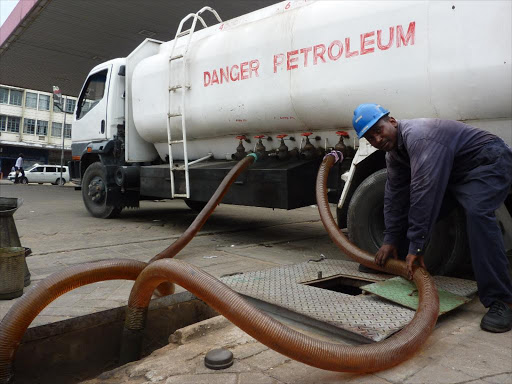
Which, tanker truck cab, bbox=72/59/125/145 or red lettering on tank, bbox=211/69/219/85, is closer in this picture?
red lettering on tank, bbox=211/69/219/85

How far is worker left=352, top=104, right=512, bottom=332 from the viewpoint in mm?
2344

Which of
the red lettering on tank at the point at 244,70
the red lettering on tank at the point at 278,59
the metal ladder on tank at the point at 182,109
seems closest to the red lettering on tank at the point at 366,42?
the red lettering on tank at the point at 278,59

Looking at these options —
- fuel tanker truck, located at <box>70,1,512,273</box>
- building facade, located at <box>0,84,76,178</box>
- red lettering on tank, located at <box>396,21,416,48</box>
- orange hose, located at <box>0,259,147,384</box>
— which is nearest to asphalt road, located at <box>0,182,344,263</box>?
fuel tanker truck, located at <box>70,1,512,273</box>

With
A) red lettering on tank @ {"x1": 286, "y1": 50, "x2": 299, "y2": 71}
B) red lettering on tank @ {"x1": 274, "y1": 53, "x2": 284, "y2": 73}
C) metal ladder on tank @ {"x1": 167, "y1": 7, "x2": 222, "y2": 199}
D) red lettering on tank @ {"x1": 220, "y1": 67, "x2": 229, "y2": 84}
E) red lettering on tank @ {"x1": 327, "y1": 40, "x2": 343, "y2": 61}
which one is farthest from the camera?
metal ladder on tank @ {"x1": 167, "y1": 7, "x2": 222, "y2": 199}

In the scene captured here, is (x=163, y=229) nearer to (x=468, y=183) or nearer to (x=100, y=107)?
(x=100, y=107)

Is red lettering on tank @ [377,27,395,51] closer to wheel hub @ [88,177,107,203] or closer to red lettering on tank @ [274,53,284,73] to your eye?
red lettering on tank @ [274,53,284,73]

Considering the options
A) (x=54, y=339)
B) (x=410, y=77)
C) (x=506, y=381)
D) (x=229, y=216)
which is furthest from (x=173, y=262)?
(x=229, y=216)

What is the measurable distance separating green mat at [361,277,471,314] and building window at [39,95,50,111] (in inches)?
1753

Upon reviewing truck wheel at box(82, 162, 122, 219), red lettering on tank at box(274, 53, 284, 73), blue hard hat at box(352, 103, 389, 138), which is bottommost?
truck wheel at box(82, 162, 122, 219)

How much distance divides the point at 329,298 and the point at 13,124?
43.1m

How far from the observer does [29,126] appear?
38938 mm

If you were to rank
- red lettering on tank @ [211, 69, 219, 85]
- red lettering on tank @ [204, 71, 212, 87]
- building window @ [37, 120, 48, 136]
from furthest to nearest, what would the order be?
1. building window @ [37, 120, 48, 136]
2. red lettering on tank @ [204, 71, 212, 87]
3. red lettering on tank @ [211, 69, 219, 85]

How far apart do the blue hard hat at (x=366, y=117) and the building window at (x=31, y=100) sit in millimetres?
43885

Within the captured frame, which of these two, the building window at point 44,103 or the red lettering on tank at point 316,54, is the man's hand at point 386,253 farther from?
the building window at point 44,103
